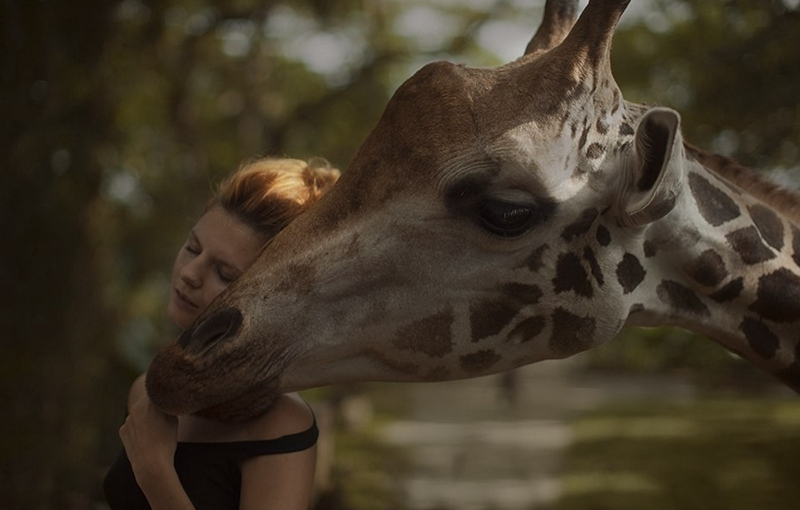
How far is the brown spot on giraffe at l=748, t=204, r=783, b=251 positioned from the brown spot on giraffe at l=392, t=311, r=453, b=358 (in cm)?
74

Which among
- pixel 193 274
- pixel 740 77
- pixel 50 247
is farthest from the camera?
pixel 50 247

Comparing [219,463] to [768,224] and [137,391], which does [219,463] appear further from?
[768,224]

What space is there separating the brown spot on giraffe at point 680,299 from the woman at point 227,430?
75 cm

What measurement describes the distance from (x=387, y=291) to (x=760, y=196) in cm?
93

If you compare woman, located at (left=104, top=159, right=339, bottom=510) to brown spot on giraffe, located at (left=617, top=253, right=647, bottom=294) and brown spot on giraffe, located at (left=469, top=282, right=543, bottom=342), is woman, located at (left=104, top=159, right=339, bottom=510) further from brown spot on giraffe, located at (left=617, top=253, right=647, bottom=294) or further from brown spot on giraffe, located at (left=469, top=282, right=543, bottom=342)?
brown spot on giraffe, located at (left=617, top=253, right=647, bottom=294)

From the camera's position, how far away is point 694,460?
746 centimetres

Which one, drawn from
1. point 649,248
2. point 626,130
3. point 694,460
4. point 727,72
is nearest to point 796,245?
point 649,248

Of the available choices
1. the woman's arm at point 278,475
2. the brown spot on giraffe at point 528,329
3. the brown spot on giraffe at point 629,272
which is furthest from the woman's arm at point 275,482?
the brown spot on giraffe at point 629,272

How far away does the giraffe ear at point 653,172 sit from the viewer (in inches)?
58.6

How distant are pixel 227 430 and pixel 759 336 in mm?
1119

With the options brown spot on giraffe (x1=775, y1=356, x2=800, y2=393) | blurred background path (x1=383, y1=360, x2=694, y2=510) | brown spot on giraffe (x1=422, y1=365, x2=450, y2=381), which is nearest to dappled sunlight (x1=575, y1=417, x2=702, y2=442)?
blurred background path (x1=383, y1=360, x2=694, y2=510)

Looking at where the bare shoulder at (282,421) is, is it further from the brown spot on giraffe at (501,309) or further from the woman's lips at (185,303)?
the brown spot on giraffe at (501,309)

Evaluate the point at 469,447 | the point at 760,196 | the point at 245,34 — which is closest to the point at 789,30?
the point at 760,196

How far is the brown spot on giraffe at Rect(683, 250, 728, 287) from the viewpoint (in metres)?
1.72
